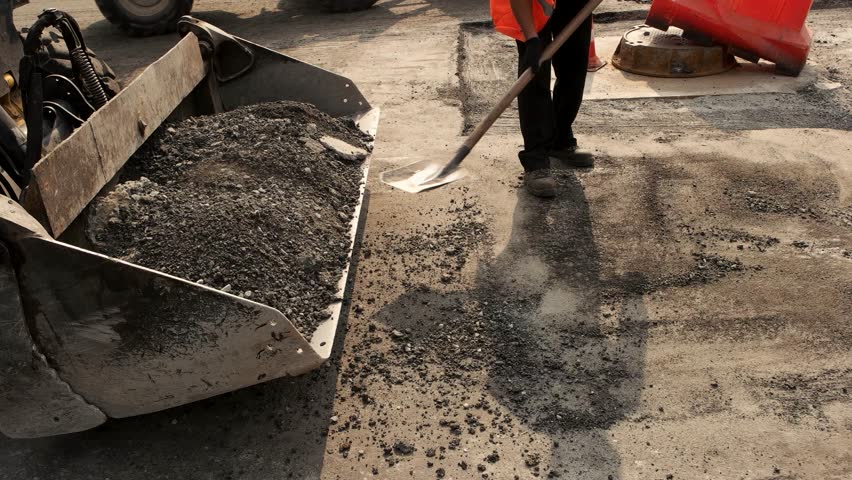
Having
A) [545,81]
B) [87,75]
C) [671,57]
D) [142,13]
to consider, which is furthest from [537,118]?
[142,13]

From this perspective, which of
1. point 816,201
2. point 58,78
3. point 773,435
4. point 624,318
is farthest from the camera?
point 816,201

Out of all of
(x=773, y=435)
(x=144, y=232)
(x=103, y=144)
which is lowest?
(x=773, y=435)

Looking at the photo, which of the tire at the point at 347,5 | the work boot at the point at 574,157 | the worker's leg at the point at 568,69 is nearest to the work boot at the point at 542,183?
the work boot at the point at 574,157

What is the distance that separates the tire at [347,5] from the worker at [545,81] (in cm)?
488

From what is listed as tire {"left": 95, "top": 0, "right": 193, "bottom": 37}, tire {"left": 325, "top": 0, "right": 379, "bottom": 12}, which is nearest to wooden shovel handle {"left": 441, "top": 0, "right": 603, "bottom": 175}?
tire {"left": 325, "top": 0, "right": 379, "bottom": 12}

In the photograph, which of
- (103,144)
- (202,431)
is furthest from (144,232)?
(202,431)

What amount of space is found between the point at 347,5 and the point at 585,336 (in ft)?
21.6

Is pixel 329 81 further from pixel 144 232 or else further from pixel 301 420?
pixel 301 420

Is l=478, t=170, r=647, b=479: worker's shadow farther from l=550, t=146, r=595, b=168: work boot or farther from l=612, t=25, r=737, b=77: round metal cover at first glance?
l=612, t=25, r=737, b=77: round metal cover

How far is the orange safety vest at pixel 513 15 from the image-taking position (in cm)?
370

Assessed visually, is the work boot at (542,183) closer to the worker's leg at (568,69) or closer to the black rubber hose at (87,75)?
the worker's leg at (568,69)

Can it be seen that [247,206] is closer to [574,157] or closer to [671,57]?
[574,157]

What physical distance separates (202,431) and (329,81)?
2.45 meters

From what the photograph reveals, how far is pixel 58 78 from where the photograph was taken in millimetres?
3553
